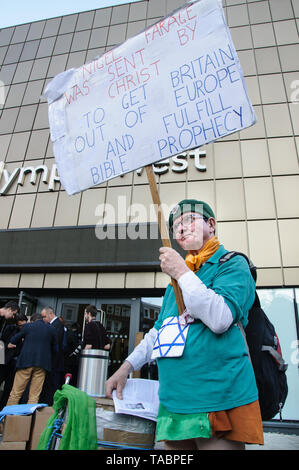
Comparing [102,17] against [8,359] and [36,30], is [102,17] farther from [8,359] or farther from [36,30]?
[8,359]

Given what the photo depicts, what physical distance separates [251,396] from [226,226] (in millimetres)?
6353

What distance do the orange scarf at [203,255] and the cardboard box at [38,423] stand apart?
1.69 metres

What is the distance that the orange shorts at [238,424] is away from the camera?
1231mm

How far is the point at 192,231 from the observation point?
169cm

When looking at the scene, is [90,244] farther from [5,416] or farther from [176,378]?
[176,378]

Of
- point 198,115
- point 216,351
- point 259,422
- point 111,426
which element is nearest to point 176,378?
point 216,351

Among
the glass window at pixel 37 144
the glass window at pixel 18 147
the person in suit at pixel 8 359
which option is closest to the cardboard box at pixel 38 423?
the person in suit at pixel 8 359

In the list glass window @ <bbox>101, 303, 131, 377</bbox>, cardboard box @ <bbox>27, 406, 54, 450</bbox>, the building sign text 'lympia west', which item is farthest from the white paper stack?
the building sign text 'lympia west'

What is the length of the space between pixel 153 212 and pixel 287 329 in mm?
4021

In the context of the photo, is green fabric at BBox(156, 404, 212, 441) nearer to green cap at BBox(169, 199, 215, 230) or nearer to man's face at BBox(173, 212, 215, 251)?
man's face at BBox(173, 212, 215, 251)

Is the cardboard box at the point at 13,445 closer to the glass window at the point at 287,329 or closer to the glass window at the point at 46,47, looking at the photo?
the glass window at the point at 287,329

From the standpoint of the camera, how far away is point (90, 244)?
24.6ft

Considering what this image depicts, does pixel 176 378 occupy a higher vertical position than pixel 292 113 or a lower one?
lower

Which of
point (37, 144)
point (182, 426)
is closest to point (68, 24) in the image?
point (37, 144)
